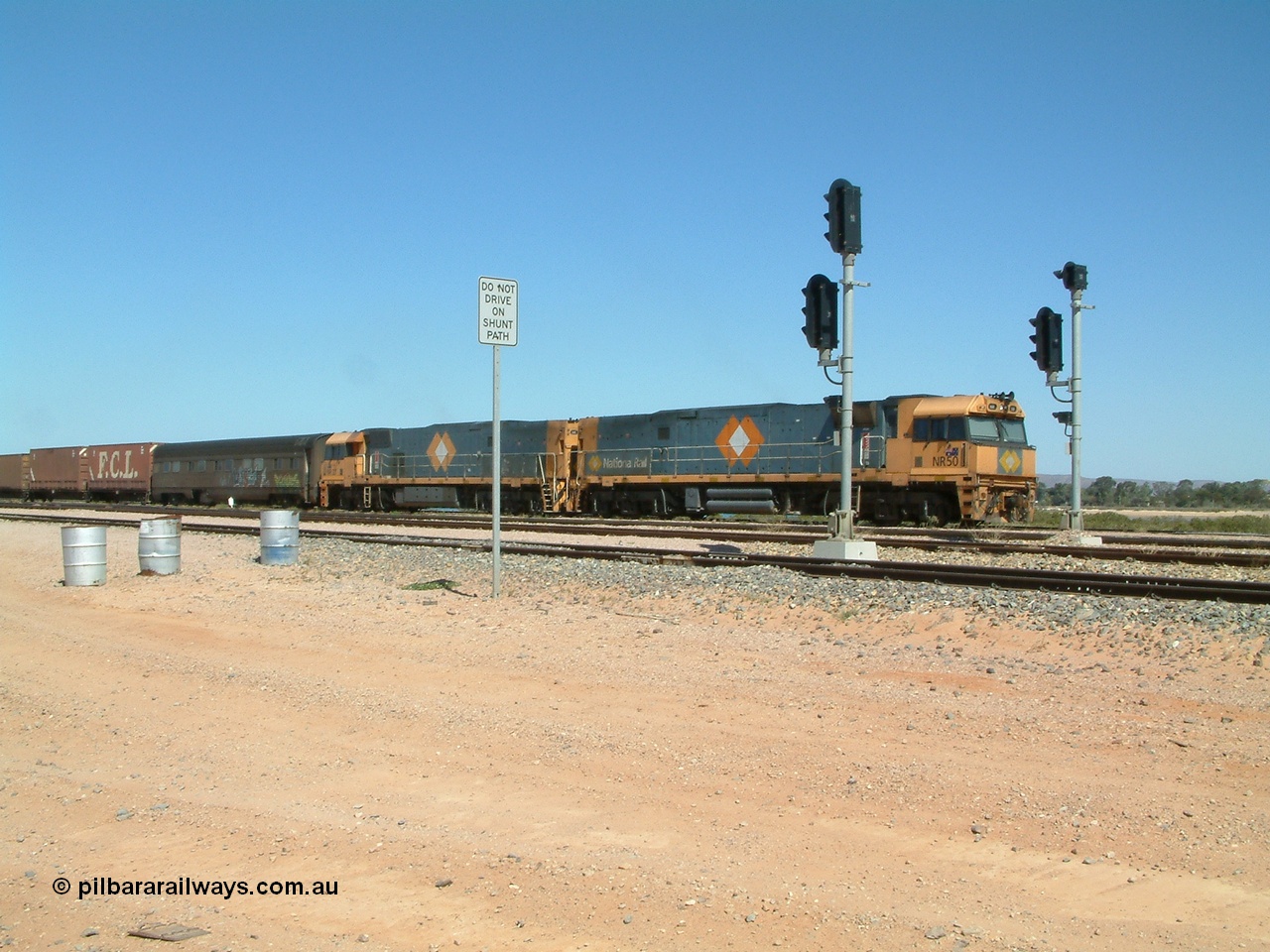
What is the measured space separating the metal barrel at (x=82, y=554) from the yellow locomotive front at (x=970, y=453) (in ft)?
54.2

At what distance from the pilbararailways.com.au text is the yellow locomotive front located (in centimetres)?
2035

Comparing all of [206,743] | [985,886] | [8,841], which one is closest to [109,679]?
[206,743]

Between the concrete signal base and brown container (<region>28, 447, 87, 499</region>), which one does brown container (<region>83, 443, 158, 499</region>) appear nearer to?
brown container (<region>28, 447, 87, 499</region>)

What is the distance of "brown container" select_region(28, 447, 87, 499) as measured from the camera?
49375 millimetres

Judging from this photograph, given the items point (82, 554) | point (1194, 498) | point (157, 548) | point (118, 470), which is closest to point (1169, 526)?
point (157, 548)

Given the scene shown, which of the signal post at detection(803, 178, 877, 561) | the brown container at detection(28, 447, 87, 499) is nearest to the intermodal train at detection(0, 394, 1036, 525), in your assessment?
the signal post at detection(803, 178, 877, 561)

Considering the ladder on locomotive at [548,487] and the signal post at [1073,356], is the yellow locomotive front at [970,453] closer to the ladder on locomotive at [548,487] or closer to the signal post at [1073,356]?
the signal post at [1073,356]

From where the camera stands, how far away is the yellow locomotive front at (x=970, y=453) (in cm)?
2280

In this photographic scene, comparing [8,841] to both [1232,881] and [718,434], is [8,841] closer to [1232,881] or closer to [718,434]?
[1232,881]

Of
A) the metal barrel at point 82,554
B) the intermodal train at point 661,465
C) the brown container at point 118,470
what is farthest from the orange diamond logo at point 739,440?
the brown container at point 118,470

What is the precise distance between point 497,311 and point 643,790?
7.60 meters

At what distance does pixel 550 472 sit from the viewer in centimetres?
3228

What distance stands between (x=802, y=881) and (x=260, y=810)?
8.37 feet

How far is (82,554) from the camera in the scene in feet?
43.1
